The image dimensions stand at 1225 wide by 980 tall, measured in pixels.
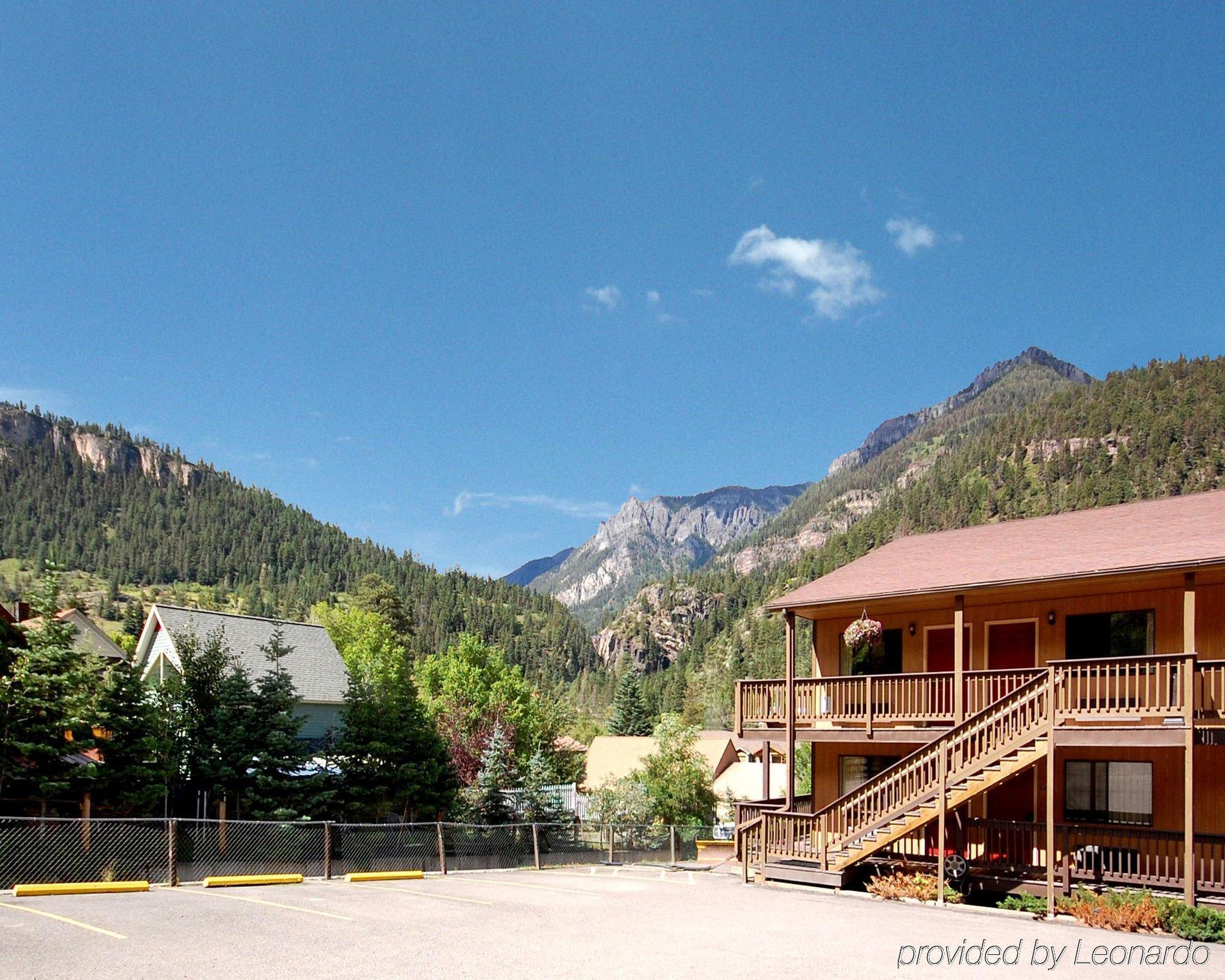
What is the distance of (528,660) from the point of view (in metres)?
194

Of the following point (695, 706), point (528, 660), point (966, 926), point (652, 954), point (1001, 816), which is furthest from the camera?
→ point (528, 660)

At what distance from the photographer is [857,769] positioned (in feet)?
88.7

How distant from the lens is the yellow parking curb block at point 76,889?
17.1m

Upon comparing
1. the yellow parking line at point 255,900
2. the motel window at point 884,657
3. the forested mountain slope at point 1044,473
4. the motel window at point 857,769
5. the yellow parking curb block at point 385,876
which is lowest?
the yellow parking curb block at point 385,876

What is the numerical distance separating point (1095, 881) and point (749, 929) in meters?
7.63

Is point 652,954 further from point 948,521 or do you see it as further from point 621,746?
point 948,521

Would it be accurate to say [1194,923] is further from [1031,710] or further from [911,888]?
[911,888]

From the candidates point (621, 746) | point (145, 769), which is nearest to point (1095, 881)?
point (145, 769)

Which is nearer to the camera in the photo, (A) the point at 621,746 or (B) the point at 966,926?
(B) the point at 966,926

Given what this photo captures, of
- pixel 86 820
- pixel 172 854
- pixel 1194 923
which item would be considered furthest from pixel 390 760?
pixel 1194 923

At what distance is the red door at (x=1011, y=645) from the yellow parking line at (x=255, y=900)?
14.8 metres

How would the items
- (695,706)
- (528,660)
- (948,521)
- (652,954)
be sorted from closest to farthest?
(652,954) < (695,706) < (948,521) < (528,660)

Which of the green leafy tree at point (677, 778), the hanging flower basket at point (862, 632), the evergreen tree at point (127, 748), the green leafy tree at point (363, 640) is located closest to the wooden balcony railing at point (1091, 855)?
the hanging flower basket at point (862, 632)

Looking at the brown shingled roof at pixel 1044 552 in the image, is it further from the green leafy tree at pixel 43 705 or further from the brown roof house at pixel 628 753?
the brown roof house at pixel 628 753
